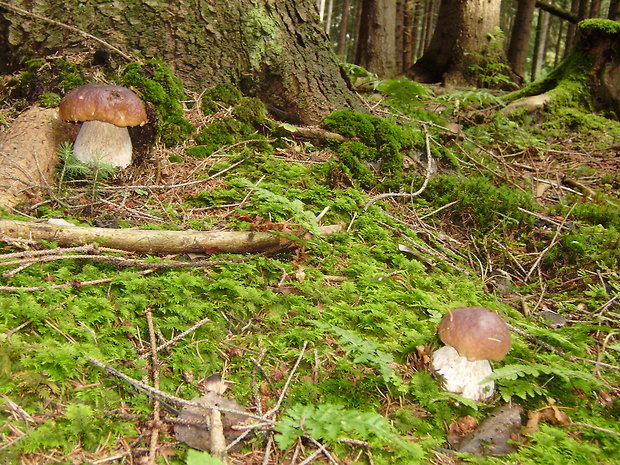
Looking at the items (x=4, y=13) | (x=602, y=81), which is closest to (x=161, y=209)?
(x=4, y=13)

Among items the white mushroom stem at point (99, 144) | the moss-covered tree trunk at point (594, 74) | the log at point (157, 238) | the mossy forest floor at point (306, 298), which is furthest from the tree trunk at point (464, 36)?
the log at point (157, 238)

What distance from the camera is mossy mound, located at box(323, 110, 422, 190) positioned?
3943 mm

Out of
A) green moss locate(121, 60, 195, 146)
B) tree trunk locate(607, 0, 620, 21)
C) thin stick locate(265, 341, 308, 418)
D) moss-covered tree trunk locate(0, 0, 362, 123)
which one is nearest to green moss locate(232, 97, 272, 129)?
moss-covered tree trunk locate(0, 0, 362, 123)

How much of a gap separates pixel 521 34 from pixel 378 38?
4267 millimetres

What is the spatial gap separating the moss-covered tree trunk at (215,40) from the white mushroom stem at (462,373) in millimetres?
2894

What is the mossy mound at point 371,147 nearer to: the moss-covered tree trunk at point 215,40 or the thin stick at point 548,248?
the moss-covered tree trunk at point 215,40

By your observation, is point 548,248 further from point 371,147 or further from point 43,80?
point 43,80

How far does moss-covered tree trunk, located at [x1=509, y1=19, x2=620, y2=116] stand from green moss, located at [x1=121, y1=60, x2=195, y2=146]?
5604 millimetres

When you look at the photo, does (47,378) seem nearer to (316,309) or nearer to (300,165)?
(316,309)

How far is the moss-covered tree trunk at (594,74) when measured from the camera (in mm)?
6984

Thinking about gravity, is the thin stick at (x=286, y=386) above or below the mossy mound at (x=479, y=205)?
below

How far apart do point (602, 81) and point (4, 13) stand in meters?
8.41

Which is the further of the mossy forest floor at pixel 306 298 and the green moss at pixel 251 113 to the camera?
the green moss at pixel 251 113

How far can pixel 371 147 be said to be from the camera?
416 cm
